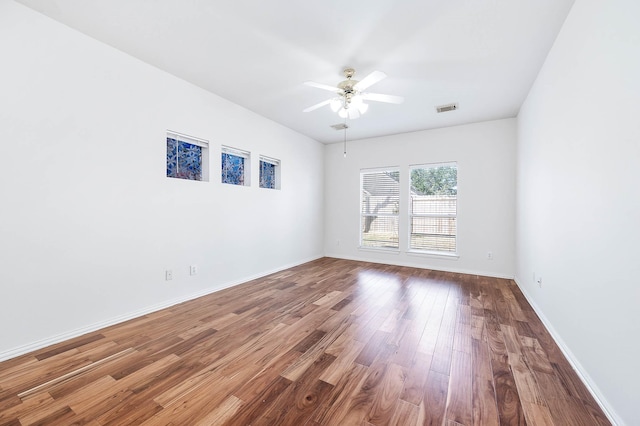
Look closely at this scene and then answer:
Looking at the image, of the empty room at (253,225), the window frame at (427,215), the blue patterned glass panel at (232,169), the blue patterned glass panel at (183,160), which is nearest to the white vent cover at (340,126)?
the empty room at (253,225)

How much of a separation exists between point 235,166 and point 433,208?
3.74 m

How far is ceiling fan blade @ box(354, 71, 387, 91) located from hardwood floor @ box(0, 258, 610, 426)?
2373 millimetres

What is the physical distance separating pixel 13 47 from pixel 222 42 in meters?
1.56

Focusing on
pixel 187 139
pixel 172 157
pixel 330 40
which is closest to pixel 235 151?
pixel 187 139

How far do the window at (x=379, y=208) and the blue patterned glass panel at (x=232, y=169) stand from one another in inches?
109

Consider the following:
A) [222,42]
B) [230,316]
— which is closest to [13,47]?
[222,42]

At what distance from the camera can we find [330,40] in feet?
7.84

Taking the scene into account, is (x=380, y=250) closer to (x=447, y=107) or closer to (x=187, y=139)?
(x=447, y=107)

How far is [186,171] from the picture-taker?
3350 millimetres

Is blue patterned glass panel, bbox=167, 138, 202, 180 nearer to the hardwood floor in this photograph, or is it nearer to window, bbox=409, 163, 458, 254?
the hardwood floor

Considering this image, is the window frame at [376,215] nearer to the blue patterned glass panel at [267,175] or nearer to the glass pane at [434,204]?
the glass pane at [434,204]

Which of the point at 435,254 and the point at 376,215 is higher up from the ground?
the point at 376,215

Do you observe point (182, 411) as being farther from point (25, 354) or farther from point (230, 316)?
point (25, 354)

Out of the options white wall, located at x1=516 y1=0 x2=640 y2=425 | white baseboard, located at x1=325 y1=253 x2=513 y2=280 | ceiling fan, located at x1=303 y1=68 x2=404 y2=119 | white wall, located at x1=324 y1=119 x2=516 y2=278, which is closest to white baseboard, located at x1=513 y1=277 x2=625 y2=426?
white wall, located at x1=516 y1=0 x2=640 y2=425
